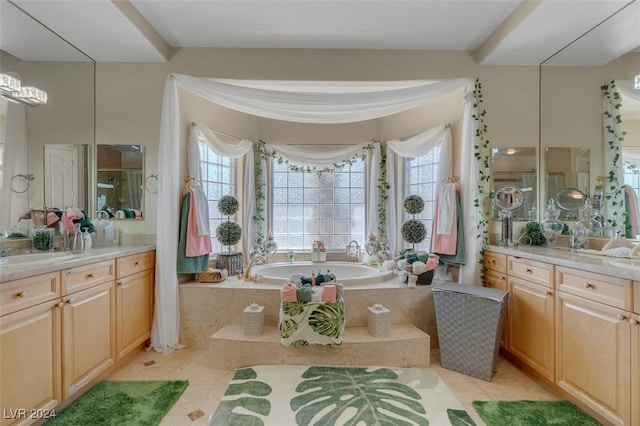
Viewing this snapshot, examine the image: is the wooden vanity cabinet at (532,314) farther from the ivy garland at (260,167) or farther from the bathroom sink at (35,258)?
the bathroom sink at (35,258)

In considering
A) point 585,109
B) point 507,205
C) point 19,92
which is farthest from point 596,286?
point 19,92

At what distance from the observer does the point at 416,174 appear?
3.57 m

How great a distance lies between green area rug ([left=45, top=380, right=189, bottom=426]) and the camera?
1.64m

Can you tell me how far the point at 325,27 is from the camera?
2.31m

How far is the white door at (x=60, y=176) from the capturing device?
89.5 inches

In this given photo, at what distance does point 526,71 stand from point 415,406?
297 cm

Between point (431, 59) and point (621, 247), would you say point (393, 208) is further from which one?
point (621, 247)

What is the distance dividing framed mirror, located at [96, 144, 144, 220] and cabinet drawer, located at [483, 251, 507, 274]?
123 inches

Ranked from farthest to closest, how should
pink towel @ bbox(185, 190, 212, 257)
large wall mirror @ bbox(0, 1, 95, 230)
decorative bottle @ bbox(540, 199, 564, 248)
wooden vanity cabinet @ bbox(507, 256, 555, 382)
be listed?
1. pink towel @ bbox(185, 190, 212, 257)
2. decorative bottle @ bbox(540, 199, 564, 248)
3. large wall mirror @ bbox(0, 1, 95, 230)
4. wooden vanity cabinet @ bbox(507, 256, 555, 382)

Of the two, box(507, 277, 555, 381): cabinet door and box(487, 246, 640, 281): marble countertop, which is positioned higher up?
box(487, 246, 640, 281): marble countertop

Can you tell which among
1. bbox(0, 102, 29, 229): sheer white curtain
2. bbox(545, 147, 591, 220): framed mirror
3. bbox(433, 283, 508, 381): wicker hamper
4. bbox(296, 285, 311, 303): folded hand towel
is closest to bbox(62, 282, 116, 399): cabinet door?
bbox(0, 102, 29, 229): sheer white curtain

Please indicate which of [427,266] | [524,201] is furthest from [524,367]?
[524,201]

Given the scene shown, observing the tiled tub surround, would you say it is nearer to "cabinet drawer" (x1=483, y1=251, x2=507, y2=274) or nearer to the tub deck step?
the tub deck step

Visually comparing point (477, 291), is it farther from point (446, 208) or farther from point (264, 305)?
point (264, 305)
